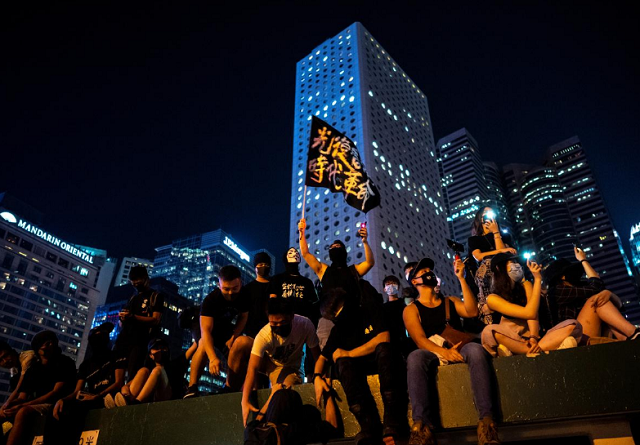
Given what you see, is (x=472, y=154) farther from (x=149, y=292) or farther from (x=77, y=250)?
(x=149, y=292)

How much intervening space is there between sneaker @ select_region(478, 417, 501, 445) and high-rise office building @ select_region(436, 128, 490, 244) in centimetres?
11759

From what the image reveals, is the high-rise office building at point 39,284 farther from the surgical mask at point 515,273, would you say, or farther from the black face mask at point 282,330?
the surgical mask at point 515,273

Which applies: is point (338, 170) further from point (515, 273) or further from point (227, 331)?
point (515, 273)

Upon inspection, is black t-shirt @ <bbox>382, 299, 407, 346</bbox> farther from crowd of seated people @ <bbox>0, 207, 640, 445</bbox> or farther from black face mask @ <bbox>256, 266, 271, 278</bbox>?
black face mask @ <bbox>256, 266, 271, 278</bbox>

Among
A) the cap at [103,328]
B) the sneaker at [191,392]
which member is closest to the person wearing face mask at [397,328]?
the sneaker at [191,392]

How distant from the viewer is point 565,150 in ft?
450

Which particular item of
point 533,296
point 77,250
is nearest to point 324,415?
point 533,296

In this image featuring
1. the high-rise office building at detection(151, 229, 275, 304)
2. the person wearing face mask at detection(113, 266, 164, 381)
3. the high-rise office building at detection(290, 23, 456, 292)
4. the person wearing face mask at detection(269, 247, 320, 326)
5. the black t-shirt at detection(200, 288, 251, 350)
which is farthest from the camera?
the high-rise office building at detection(151, 229, 275, 304)

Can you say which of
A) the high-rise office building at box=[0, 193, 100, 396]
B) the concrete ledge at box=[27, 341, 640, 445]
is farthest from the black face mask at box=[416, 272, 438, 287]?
the high-rise office building at box=[0, 193, 100, 396]

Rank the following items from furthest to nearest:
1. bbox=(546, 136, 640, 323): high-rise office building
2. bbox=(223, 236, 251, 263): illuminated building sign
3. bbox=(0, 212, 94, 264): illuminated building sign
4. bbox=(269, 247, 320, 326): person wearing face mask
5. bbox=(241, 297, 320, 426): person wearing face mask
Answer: bbox=(223, 236, 251, 263): illuminated building sign < bbox=(546, 136, 640, 323): high-rise office building < bbox=(0, 212, 94, 264): illuminated building sign < bbox=(269, 247, 320, 326): person wearing face mask < bbox=(241, 297, 320, 426): person wearing face mask

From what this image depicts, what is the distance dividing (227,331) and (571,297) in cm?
442

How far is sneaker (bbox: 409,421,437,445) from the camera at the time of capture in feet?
11.5

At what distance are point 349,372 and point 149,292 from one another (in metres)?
4.10

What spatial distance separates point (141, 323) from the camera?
644 centimetres
